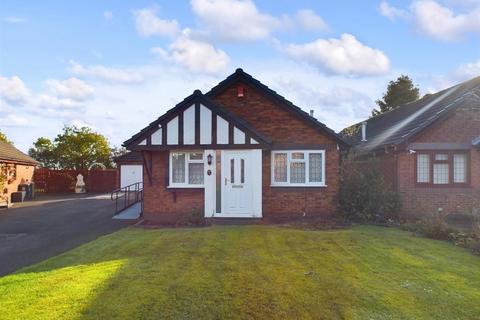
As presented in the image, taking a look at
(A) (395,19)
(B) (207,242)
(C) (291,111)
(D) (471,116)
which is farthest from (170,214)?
(D) (471,116)

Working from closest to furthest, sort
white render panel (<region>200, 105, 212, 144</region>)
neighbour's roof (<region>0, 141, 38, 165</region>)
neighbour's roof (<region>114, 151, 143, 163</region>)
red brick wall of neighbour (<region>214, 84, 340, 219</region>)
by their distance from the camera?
white render panel (<region>200, 105, 212, 144</region>) → red brick wall of neighbour (<region>214, 84, 340, 219</region>) → neighbour's roof (<region>0, 141, 38, 165</region>) → neighbour's roof (<region>114, 151, 143, 163</region>)

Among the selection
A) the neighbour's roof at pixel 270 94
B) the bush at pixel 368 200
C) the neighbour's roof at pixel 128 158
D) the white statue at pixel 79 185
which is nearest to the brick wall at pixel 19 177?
the white statue at pixel 79 185

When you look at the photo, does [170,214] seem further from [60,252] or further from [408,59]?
[408,59]

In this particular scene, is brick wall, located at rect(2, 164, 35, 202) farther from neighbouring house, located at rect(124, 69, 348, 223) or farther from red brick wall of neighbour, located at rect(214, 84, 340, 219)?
red brick wall of neighbour, located at rect(214, 84, 340, 219)

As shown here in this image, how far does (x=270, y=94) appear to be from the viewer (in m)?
14.5

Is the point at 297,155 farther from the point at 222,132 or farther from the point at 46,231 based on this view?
the point at 46,231

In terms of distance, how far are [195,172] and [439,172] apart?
363 inches

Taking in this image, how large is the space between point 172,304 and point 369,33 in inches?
387

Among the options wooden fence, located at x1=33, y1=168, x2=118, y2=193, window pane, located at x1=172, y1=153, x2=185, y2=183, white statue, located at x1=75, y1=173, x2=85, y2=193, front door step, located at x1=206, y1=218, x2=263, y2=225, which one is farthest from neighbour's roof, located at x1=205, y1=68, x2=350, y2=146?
wooden fence, located at x1=33, y1=168, x2=118, y2=193

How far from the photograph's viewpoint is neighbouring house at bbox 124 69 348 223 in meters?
13.5

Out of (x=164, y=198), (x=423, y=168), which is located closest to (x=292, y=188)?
(x=164, y=198)

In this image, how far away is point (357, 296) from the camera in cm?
583

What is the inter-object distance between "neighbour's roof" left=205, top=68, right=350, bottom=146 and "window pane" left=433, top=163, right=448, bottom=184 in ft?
12.5

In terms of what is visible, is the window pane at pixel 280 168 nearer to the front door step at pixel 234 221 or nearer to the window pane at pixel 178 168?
the front door step at pixel 234 221
